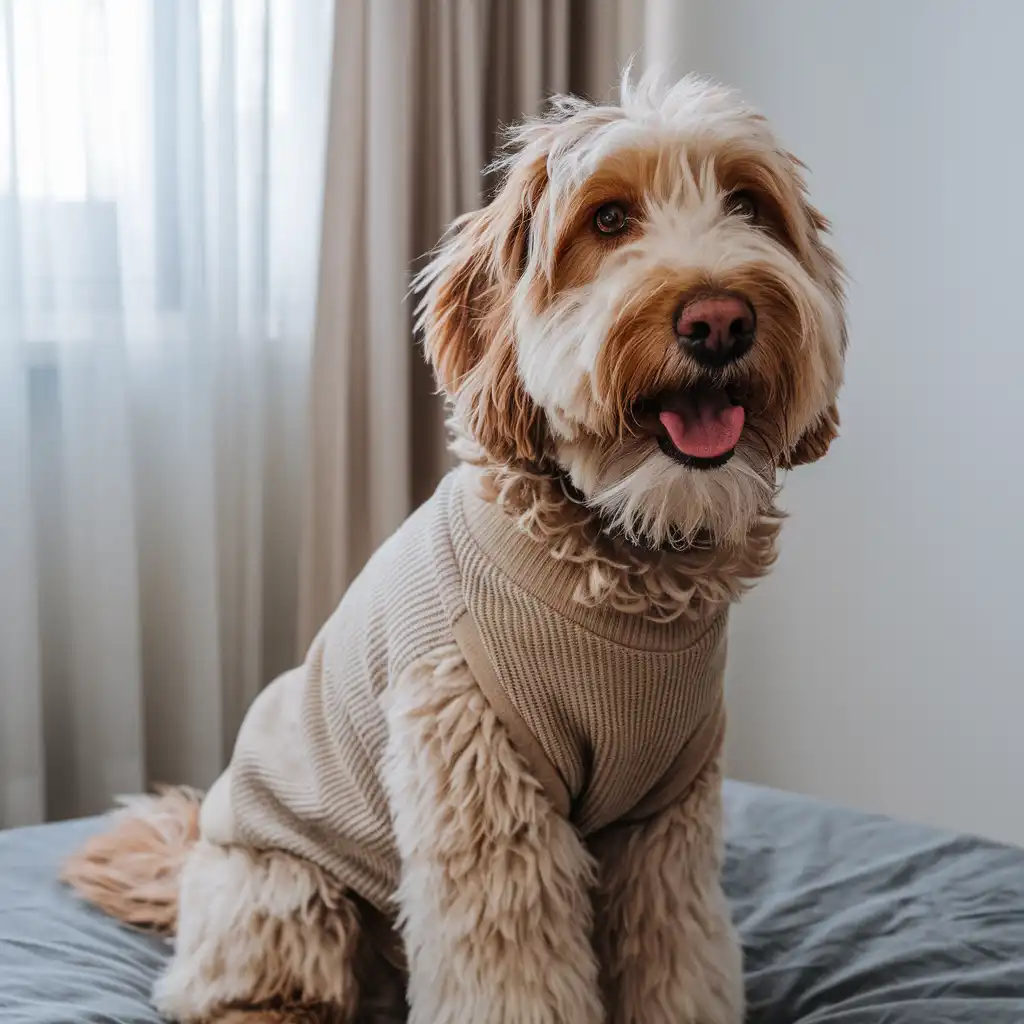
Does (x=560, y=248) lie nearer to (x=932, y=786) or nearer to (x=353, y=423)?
(x=353, y=423)

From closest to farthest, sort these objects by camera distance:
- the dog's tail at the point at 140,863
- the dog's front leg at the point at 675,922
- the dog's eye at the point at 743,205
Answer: the dog's eye at the point at 743,205 → the dog's front leg at the point at 675,922 → the dog's tail at the point at 140,863

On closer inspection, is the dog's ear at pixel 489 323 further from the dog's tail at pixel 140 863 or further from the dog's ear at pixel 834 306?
the dog's tail at pixel 140 863

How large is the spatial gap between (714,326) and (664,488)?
0.17 meters

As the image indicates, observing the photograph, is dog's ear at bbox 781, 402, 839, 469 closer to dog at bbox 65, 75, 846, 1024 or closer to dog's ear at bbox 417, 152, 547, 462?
dog at bbox 65, 75, 846, 1024

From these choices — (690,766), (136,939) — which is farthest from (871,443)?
(136,939)

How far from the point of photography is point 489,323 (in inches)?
47.3

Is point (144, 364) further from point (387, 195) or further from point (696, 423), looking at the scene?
point (696, 423)

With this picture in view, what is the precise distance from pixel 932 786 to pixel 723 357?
167cm

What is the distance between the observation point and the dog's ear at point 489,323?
117cm

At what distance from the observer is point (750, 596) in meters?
2.70

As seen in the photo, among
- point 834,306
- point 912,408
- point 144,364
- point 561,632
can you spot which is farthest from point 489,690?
point 912,408

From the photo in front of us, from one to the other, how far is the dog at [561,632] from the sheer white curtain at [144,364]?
738 millimetres

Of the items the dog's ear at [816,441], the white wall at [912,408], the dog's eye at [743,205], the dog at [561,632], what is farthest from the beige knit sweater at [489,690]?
the white wall at [912,408]

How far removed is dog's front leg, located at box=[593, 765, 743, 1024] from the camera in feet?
4.38
